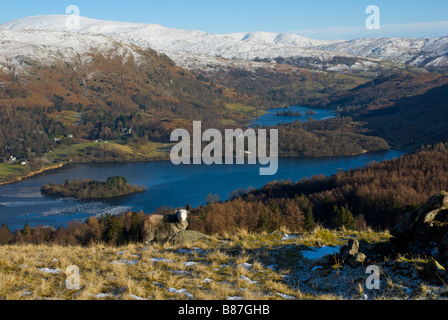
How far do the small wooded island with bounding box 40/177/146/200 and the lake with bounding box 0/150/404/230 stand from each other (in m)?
3.41

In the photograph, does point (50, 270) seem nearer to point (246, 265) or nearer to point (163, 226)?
point (163, 226)

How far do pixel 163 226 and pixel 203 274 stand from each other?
15.8 feet

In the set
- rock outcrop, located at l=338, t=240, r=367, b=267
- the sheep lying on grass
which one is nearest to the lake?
the sheep lying on grass

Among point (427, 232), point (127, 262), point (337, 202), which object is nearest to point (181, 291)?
point (127, 262)

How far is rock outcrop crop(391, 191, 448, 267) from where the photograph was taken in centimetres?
970

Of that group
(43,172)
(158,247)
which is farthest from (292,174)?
(158,247)

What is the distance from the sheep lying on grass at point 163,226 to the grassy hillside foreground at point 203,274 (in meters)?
1.05

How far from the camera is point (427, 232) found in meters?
10.2

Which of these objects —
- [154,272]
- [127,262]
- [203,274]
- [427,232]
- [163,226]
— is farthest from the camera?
[163,226]

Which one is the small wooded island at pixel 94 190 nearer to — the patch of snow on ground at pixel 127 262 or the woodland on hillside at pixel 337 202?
the woodland on hillside at pixel 337 202

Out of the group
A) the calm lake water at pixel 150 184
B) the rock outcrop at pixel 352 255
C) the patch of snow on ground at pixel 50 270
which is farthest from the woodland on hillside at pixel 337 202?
the patch of snow on ground at pixel 50 270

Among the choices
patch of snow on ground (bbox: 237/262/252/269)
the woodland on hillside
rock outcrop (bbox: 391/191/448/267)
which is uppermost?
rock outcrop (bbox: 391/191/448/267)

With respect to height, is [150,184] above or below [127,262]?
below

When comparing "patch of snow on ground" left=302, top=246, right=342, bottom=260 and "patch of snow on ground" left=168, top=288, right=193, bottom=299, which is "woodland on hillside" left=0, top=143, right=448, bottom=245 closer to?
"patch of snow on ground" left=302, top=246, right=342, bottom=260
